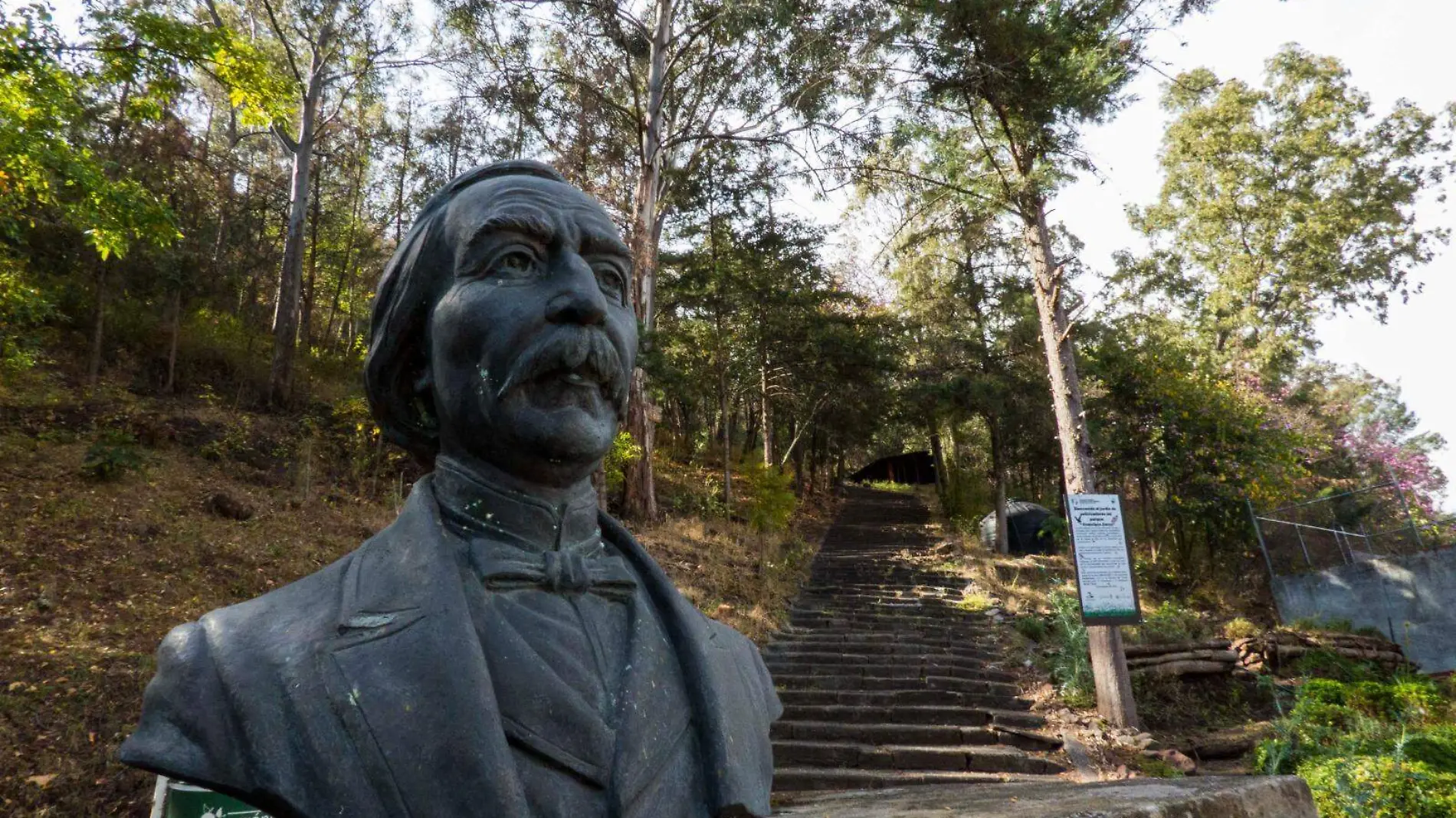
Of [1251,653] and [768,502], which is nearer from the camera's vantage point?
→ [1251,653]

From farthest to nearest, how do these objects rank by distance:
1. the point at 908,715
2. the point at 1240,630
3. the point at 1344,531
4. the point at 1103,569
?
the point at 1344,531
the point at 1240,630
the point at 908,715
the point at 1103,569

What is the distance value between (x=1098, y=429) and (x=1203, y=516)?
213 cm

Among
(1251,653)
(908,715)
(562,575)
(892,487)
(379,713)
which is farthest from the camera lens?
(892,487)

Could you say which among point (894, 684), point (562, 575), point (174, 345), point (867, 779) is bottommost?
point (867, 779)

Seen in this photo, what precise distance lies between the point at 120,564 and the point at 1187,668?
1065cm

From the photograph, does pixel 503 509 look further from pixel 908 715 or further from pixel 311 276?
pixel 311 276

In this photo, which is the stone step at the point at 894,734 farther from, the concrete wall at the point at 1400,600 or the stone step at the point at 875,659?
the concrete wall at the point at 1400,600

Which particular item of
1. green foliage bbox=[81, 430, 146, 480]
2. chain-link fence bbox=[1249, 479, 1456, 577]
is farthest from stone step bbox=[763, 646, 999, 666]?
green foliage bbox=[81, 430, 146, 480]

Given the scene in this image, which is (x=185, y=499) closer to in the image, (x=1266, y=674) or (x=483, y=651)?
(x=483, y=651)

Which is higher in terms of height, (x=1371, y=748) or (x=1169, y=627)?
(x=1169, y=627)

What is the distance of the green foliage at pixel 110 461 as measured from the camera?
905cm

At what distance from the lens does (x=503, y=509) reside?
5.28ft

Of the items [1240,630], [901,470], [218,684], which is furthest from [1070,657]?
[901,470]

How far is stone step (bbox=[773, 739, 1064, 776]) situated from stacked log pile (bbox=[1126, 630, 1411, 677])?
292 cm
